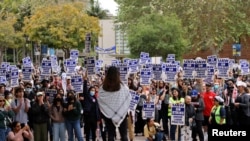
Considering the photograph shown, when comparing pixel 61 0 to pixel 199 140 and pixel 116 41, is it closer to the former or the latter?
pixel 116 41

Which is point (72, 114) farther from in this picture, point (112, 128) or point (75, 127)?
point (112, 128)

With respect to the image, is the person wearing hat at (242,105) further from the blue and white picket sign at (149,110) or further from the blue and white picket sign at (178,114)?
the blue and white picket sign at (149,110)

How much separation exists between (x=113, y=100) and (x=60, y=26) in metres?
43.4

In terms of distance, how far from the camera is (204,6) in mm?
44938

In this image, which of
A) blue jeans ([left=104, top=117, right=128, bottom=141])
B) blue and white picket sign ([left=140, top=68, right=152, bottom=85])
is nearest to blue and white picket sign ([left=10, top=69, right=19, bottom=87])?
blue and white picket sign ([left=140, top=68, right=152, bottom=85])

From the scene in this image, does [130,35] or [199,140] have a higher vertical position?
[130,35]

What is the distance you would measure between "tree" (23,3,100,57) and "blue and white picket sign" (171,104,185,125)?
37.5 metres

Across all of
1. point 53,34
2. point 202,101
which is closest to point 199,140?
point 202,101

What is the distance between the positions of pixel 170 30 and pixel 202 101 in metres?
30.5

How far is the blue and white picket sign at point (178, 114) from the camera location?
14.7 m

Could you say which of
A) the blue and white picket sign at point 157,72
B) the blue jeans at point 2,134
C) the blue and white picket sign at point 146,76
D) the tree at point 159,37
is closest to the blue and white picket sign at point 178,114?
the blue and white picket sign at point 146,76

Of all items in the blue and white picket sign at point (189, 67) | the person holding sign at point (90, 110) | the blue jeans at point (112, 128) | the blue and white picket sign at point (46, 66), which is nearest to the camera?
the blue jeans at point (112, 128)

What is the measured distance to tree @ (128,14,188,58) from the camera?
45.9 metres

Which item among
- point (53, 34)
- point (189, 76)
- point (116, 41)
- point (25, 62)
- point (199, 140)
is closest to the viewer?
point (199, 140)
